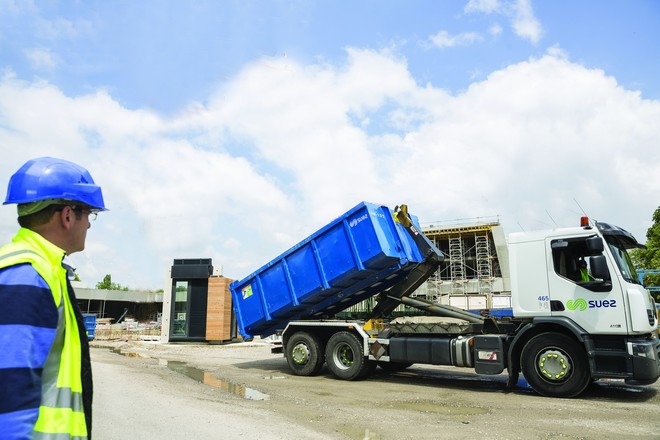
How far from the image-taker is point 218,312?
2169cm

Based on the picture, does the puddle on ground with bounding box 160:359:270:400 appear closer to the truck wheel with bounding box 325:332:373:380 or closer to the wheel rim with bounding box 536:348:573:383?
the truck wheel with bounding box 325:332:373:380

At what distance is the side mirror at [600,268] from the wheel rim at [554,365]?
4.37 feet

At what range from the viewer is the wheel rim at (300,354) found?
10.7 m

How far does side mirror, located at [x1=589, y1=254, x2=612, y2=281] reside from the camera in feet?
24.9

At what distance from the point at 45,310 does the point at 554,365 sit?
791 cm

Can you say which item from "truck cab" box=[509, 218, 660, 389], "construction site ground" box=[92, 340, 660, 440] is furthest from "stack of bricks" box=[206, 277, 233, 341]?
"truck cab" box=[509, 218, 660, 389]

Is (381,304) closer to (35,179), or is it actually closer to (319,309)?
(319,309)

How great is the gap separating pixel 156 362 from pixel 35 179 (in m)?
13.2

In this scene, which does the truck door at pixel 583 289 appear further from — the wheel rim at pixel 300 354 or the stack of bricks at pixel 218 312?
the stack of bricks at pixel 218 312

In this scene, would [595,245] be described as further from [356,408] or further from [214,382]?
[214,382]

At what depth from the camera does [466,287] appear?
4966 cm

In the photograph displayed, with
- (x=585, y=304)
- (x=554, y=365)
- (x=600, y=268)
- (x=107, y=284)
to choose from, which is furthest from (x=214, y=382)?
(x=107, y=284)

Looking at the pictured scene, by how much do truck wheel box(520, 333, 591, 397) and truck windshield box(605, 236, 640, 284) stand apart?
135 centimetres

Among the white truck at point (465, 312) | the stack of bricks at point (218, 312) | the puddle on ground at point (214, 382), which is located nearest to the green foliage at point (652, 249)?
the stack of bricks at point (218, 312)
